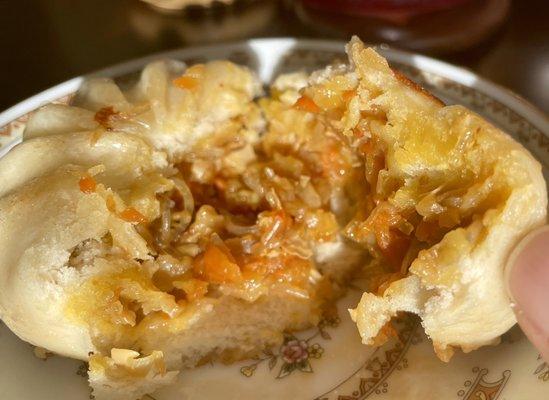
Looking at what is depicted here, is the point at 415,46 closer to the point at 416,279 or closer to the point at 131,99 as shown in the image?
the point at 131,99

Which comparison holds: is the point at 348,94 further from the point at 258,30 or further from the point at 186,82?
the point at 258,30

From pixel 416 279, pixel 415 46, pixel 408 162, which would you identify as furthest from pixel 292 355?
pixel 415 46

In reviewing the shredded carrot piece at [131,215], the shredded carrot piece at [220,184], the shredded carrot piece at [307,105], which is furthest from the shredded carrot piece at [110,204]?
the shredded carrot piece at [307,105]

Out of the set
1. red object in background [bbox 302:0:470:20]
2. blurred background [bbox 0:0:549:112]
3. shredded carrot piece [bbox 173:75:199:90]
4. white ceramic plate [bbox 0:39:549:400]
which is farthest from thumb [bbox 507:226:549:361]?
red object in background [bbox 302:0:470:20]

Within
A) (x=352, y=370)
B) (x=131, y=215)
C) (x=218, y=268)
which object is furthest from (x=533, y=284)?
(x=131, y=215)

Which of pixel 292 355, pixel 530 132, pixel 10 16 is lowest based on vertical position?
pixel 10 16
